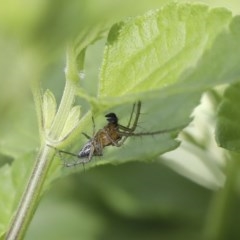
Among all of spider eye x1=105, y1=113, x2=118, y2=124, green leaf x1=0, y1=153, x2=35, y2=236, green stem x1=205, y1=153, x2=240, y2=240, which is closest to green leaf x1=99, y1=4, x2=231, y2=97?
spider eye x1=105, y1=113, x2=118, y2=124

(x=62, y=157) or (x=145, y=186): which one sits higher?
(x=145, y=186)

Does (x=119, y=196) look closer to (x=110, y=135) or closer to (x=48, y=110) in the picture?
(x=110, y=135)

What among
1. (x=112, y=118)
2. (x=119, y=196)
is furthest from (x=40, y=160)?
(x=119, y=196)

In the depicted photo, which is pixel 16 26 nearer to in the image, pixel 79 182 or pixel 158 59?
pixel 158 59

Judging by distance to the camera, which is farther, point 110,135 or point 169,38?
point 110,135

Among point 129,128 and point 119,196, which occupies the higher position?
point 119,196

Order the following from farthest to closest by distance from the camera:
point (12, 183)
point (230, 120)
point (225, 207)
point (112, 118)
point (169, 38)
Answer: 1. point (225, 207)
2. point (12, 183)
3. point (112, 118)
4. point (230, 120)
5. point (169, 38)

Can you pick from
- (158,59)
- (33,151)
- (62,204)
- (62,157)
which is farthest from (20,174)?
(62,204)

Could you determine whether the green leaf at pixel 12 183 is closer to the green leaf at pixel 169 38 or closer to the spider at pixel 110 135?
the spider at pixel 110 135
